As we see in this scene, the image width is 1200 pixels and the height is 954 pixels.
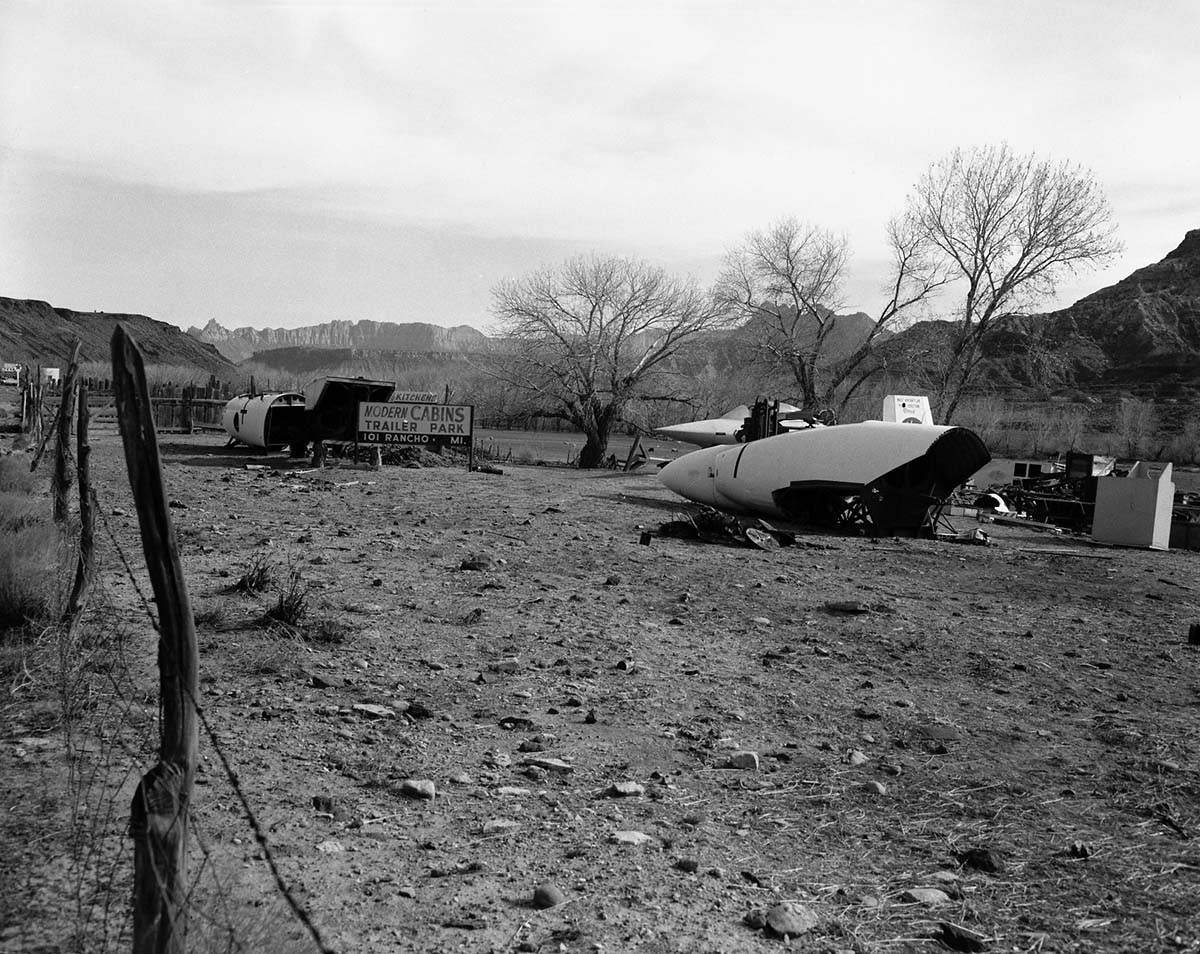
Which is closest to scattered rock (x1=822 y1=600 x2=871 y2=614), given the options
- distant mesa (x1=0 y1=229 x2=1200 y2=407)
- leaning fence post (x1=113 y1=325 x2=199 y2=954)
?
leaning fence post (x1=113 y1=325 x2=199 y2=954)

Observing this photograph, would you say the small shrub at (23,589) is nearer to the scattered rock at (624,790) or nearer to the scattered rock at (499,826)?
the scattered rock at (499,826)

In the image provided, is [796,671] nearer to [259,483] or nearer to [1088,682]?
[1088,682]

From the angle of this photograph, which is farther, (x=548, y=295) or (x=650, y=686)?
(x=548, y=295)

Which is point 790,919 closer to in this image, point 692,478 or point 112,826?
point 112,826

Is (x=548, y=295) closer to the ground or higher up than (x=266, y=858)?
higher up

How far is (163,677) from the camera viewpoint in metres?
2.23

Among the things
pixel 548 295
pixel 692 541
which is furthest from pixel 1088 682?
pixel 548 295

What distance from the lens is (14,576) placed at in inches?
225

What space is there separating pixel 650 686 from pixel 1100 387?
121148 mm

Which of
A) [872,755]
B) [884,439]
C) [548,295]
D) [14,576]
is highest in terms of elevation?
[548,295]

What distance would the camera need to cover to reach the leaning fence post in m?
2.15

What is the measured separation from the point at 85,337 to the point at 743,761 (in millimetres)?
177897

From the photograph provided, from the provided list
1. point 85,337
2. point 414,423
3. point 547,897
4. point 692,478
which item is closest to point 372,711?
point 547,897

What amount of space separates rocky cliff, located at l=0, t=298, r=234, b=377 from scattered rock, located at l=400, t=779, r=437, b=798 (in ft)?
464
